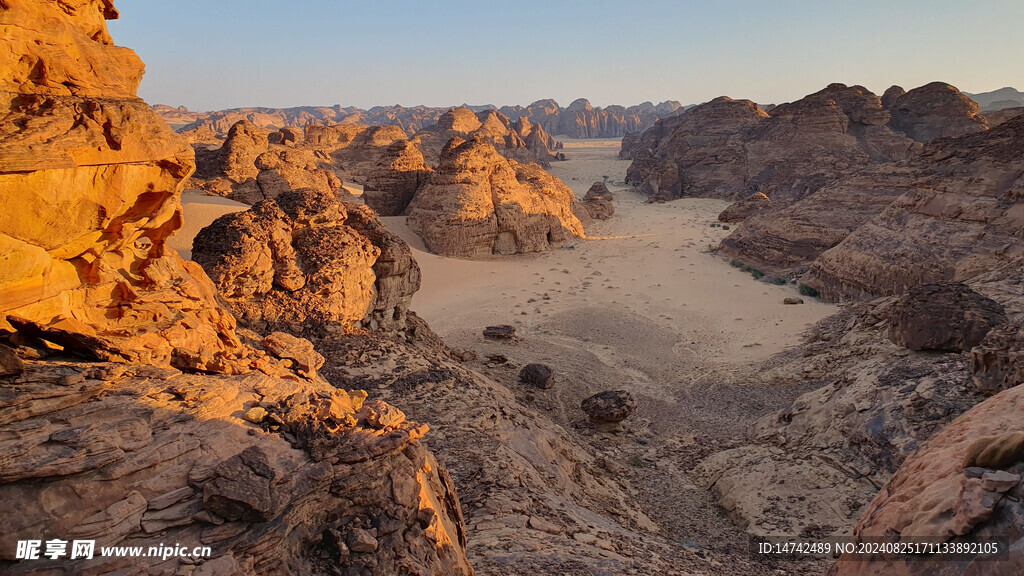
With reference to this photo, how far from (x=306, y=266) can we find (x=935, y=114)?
43170 mm

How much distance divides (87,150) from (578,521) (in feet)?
17.7

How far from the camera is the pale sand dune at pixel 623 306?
13391 mm

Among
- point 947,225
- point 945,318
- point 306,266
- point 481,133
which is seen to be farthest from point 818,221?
point 481,133

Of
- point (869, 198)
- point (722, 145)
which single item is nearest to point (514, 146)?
point (722, 145)

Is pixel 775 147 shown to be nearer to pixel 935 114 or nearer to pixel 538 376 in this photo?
pixel 935 114

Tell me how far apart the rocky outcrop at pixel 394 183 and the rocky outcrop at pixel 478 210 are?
1.20 m

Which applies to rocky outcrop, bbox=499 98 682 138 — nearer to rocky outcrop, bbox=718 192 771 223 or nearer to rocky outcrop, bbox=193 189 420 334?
rocky outcrop, bbox=718 192 771 223

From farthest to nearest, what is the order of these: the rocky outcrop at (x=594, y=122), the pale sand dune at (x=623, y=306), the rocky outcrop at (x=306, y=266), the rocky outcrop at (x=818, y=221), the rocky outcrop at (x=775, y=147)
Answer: the rocky outcrop at (x=594, y=122), the rocky outcrop at (x=775, y=147), the rocky outcrop at (x=818, y=221), the pale sand dune at (x=623, y=306), the rocky outcrop at (x=306, y=266)

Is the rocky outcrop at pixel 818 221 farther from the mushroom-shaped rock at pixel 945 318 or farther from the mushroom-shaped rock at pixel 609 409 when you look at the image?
the mushroom-shaped rock at pixel 609 409

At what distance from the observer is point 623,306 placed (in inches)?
672

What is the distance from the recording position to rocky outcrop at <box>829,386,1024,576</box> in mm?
3072

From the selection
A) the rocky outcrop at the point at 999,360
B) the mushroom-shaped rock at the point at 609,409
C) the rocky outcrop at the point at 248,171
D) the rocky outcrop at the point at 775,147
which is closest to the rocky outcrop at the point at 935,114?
the rocky outcrop at the point at 775,147

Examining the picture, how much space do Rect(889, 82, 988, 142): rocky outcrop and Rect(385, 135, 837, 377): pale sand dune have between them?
71.3 ft

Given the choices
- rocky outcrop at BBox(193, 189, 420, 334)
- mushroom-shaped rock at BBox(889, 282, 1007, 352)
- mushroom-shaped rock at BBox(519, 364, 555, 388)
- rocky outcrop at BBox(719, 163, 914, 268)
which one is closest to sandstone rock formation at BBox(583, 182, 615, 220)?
rocky outcrop at BBox(719, 163, 914, 268)
